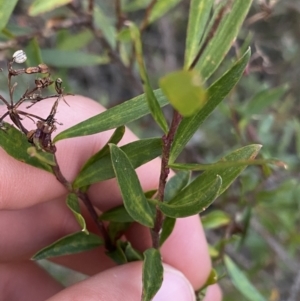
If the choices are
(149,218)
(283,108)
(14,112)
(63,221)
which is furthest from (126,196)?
(283,108)

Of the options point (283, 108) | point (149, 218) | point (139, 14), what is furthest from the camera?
point (139, 14)

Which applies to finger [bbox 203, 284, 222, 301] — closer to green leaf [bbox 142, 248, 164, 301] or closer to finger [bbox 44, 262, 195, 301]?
finger [bbox 44, 262, 195, 301]

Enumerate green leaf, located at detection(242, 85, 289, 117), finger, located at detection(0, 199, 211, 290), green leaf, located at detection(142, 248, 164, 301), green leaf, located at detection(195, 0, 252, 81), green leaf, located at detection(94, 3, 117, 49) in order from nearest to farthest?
green leaf, located at detection(195, 0, 252, 81) → green leaf, located at detection(142, 248, 164, 301) → finger, located at detection(0, 199, 211, 290) → green leaf, located at detection(94, 3, 117, 49) → green leaf, located at detection(242, 85, 289, 117)

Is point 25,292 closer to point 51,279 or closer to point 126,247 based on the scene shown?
point 51,279

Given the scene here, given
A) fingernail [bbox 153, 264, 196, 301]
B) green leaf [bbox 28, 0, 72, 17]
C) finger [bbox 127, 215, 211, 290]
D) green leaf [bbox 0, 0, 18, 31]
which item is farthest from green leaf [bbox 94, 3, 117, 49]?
fingernail [bbox 153, 264, 196, 301]

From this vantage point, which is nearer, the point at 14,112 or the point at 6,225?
the point at 14,112

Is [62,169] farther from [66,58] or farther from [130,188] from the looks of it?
[66,58]
